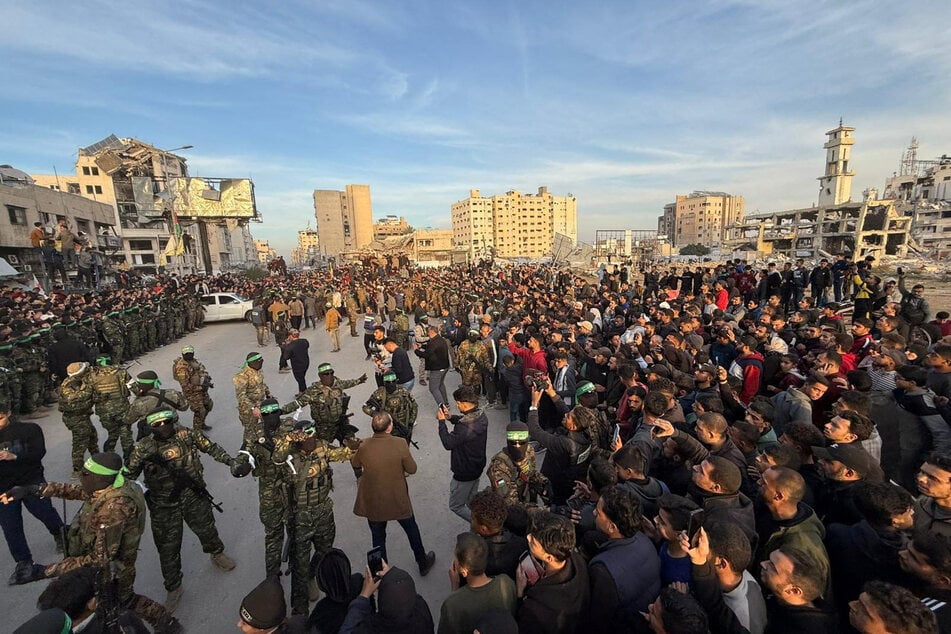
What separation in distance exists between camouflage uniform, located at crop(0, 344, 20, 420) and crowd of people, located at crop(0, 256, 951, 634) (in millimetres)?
118

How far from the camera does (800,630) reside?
182 centimetres

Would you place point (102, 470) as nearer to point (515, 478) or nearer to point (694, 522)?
point (515, 478)

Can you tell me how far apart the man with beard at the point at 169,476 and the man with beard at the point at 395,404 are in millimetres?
1755

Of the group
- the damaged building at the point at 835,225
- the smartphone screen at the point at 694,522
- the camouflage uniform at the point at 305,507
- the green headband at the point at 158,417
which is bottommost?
the camouflage uniform at the point at 305,507

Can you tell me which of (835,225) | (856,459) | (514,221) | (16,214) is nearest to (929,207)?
(835,225)

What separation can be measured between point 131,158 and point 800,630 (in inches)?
2555

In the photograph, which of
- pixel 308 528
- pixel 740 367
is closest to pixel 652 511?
pixel 308 528

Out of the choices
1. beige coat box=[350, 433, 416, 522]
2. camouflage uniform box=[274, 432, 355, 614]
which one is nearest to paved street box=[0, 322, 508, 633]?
camouflage uniform box=[274, 432, 355, 614]

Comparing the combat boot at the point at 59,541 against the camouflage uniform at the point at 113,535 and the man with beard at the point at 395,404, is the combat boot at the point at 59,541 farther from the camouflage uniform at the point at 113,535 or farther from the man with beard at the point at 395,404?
the man with beard at the point at 395,404

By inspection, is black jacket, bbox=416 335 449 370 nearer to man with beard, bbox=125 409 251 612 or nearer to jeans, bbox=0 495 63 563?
man with beard, bbox=125 409 251 612

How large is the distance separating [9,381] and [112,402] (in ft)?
12.9

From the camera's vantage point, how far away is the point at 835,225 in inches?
2702

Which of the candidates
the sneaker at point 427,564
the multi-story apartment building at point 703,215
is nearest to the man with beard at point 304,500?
the sneaker at point 427,564

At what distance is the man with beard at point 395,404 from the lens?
5180 mm
